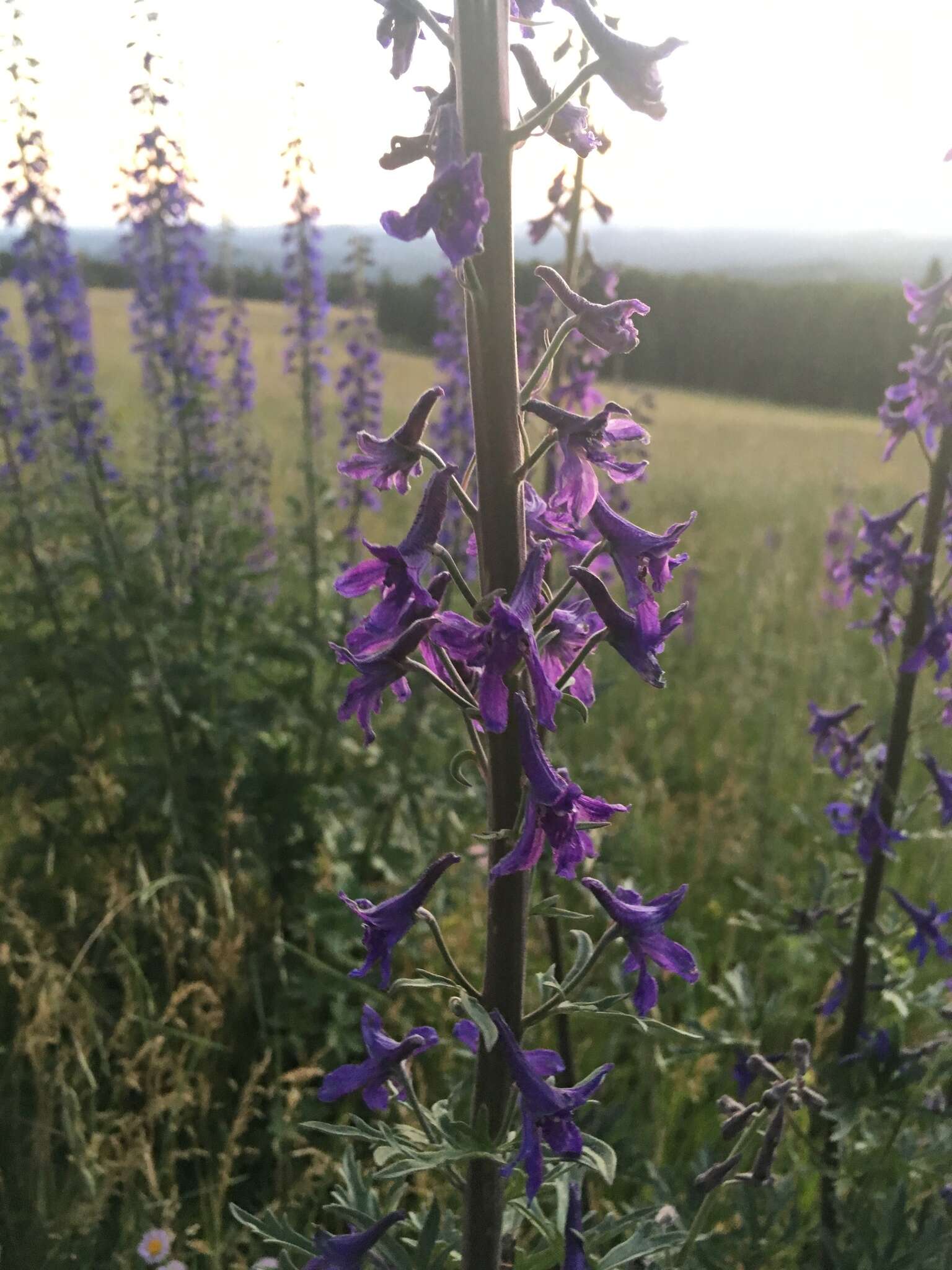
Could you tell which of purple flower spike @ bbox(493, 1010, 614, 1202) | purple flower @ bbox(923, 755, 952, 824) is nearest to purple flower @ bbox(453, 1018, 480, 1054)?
purple flower spike @ bbox(493, 1010, 614, 1202)

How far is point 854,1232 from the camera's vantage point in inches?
94.6

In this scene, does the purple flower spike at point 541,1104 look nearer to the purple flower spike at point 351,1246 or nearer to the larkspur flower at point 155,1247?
the purple flower spike at point 351,1246

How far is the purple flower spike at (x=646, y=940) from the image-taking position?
4.92ft

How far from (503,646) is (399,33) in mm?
954

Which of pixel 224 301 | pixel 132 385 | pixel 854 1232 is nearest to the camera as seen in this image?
pixel 854 1232

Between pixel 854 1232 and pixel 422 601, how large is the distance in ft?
6.80

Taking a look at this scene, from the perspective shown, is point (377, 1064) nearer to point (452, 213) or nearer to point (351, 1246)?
point (351, 1246)

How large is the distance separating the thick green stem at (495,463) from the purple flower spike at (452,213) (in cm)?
15

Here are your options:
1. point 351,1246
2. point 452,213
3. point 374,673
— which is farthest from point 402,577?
point 351,1246

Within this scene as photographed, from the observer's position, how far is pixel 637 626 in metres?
1.46

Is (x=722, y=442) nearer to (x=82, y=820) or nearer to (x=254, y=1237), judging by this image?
(x=82, y=820)

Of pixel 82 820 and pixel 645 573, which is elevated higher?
pixel 645 573

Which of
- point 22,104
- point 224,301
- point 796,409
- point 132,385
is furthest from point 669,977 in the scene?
point 796,409

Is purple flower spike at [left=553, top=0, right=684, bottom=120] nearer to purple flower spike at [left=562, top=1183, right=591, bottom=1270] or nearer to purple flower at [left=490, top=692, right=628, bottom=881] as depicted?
purple flower at [left=490, top=692, right=628, bottom=881]
